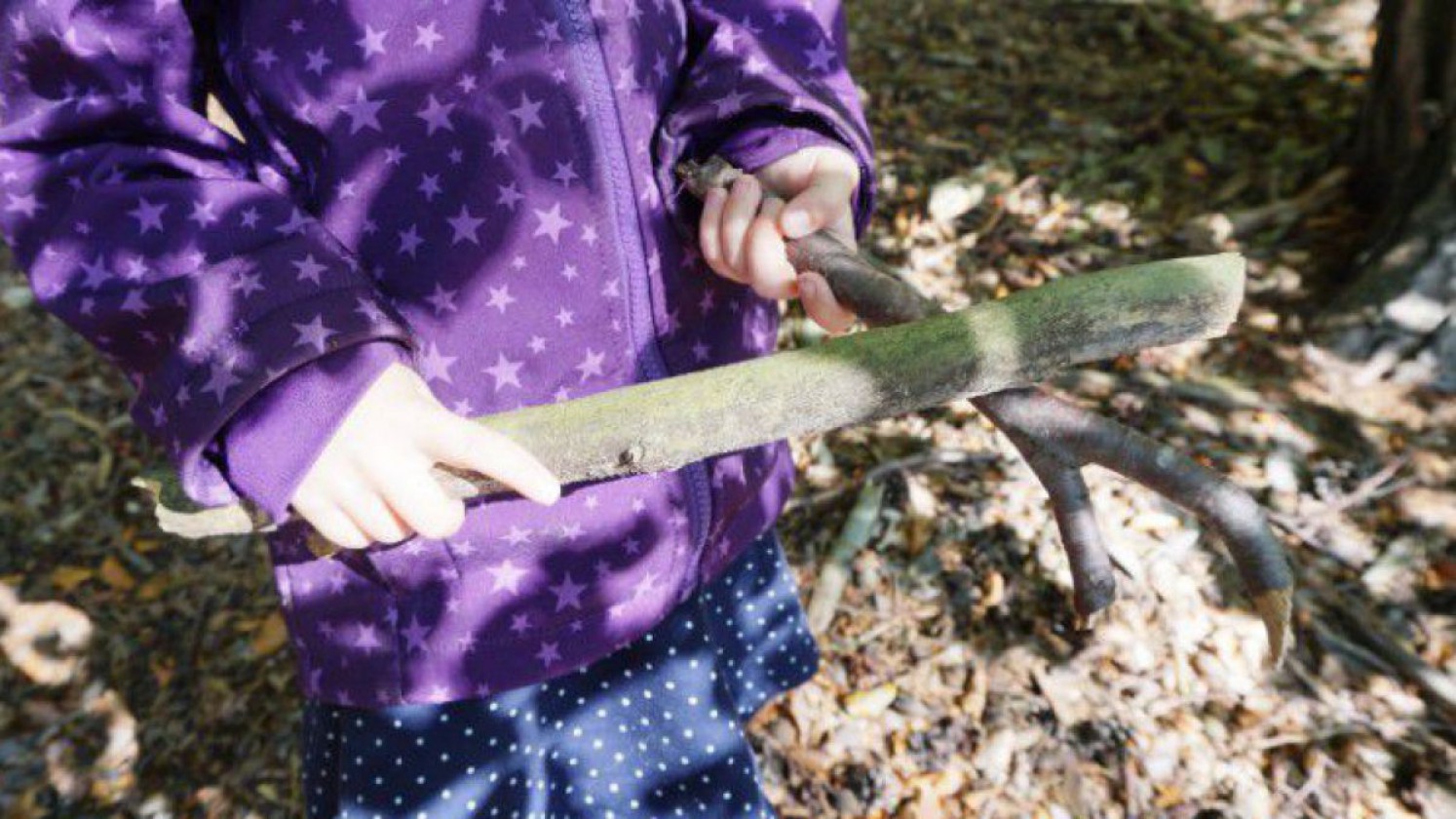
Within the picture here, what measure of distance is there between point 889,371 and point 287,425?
79 cm

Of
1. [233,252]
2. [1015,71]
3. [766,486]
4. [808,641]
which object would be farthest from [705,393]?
[1015,71]

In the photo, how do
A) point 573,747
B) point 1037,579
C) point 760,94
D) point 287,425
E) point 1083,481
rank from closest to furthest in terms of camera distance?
point 1083,481 < point 287,425 < point 760,94 < point 573,747 < point 1037,579

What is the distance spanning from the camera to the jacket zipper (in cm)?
161

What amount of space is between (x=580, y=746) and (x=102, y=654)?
7.69ft

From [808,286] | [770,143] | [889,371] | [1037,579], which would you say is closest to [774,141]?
[770,143]

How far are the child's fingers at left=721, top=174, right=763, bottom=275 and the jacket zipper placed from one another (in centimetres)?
16

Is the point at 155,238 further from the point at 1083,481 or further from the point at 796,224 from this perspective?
the point at 1083,481

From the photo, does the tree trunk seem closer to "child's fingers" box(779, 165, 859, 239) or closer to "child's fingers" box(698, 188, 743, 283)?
"child's fingers" box(779, 165, 859, 239)

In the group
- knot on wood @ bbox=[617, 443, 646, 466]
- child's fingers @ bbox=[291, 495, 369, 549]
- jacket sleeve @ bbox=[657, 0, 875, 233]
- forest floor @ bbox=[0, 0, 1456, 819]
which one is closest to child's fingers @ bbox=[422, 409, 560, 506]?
knot on wood @ bbox=[617, 443, 646, 466]

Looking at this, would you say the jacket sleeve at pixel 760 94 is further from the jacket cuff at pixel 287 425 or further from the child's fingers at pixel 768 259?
the jacket cuff at pixel 287 425

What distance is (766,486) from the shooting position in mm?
2113

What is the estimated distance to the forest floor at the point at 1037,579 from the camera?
8.90 ft

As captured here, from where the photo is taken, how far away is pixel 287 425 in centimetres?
134

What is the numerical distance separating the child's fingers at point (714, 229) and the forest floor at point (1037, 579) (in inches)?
68.1
